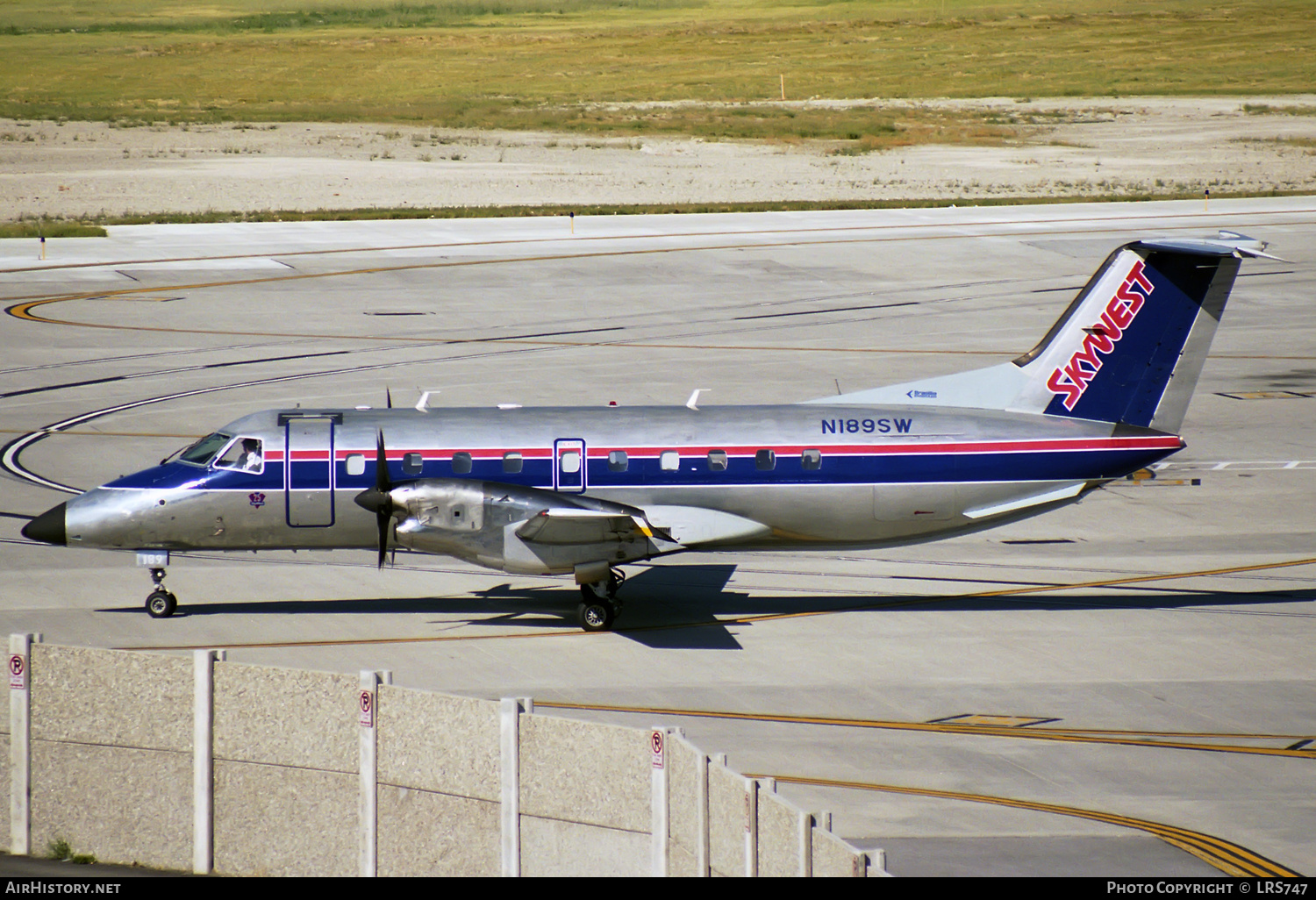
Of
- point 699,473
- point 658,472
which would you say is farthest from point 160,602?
point 699,473

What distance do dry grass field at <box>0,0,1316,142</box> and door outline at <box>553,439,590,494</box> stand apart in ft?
290

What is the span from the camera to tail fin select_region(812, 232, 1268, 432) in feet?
87.5

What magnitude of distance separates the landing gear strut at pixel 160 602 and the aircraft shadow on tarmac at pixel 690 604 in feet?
1.12

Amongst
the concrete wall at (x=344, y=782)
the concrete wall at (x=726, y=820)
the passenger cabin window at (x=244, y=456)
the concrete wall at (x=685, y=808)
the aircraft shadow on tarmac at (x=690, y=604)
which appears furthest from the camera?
the aircraft shadow on tarmac at (x=690, y=604)

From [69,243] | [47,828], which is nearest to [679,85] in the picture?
[69,243]

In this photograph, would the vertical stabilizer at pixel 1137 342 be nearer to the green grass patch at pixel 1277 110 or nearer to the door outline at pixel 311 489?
the door outline at pixel 311 489

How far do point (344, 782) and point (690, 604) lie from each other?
13147 millimetres

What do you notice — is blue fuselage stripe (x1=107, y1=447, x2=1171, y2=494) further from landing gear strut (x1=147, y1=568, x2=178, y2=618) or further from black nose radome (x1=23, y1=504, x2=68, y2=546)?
landing gear strut (x1=147, y1=568, x2=178, y2=618)

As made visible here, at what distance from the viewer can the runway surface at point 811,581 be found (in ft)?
63.0

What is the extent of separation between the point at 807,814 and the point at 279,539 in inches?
620

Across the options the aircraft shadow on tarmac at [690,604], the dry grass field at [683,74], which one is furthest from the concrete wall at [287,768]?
the dry grass field at [683,74]

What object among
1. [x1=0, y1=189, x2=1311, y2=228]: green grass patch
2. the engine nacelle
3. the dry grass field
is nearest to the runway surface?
the engine nacelle

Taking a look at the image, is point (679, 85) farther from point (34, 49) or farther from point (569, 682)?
point (569, 682)

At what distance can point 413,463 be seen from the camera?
83.5 feet
